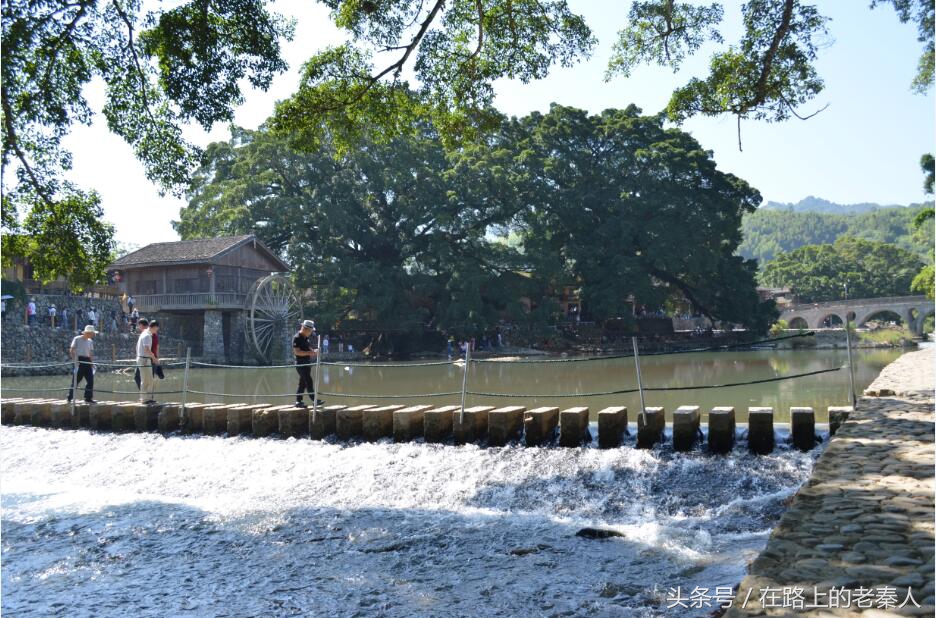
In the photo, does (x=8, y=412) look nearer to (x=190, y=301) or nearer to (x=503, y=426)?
(x=503, y=426)

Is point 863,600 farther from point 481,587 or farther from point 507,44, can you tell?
point 507,44

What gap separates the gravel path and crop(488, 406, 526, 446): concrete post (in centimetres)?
347

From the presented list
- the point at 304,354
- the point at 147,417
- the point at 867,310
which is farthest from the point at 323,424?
the point at 867,310

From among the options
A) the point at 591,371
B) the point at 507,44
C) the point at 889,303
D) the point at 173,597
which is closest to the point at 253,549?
the point at 173,597

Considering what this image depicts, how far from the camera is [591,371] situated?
26.5 metres

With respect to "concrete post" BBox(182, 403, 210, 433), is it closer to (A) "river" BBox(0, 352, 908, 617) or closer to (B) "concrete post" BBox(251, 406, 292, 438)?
(A) "river" BBox(0, 352, 908, 617)

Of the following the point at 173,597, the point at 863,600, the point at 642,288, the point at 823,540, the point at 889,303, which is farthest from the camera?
the point at 889,303

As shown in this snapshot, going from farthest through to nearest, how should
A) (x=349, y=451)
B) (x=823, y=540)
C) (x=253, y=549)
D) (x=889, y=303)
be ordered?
1. (x=889, y=303)
2. (x=349, y=451)
3. (x=253, y=549)
4. (x=823, y=540)

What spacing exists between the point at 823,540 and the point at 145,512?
637cm

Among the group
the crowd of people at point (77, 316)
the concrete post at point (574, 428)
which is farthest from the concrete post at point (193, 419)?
the crowd of people at point (77, 316)

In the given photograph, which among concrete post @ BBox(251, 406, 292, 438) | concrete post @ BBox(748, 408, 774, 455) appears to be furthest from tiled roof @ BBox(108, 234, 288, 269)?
concrete post @ BBox(748, 408, 774, 455)

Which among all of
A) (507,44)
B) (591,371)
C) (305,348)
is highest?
(507,44)

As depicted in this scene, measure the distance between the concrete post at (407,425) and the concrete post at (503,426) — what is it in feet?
3.39

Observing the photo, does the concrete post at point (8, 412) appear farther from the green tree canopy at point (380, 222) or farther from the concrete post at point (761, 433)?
the green tree canopy at point (380, 222)
